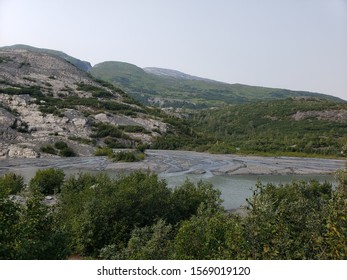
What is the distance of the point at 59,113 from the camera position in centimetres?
7900

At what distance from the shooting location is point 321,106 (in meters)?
140

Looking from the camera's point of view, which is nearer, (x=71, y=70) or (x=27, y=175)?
(x=27, y=175)

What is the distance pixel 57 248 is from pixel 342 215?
344 inches

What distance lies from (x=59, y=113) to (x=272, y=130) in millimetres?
75026

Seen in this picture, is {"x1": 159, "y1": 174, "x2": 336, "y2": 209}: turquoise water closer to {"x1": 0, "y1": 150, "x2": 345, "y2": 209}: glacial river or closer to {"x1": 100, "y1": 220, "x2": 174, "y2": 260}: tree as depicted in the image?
{"x1": 0, "y1": 150, "x2": 345, "y2": 209}: glacial river

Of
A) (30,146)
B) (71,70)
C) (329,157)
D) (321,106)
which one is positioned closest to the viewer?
(30,146)

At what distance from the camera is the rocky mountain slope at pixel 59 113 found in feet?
214

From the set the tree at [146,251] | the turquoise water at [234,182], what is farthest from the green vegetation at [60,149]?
the tree at [146,251]

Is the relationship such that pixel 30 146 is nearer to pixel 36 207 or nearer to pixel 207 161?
pixel 207 161

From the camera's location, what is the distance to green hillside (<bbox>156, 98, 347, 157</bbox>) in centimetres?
8738

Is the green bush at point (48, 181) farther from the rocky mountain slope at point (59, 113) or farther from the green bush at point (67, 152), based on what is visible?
the green bush at point (67, 152)

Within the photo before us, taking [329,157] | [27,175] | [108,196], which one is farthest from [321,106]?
[108,196]

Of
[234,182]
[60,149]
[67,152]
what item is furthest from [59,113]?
[234,182]

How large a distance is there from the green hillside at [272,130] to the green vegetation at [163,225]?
56.0 m
